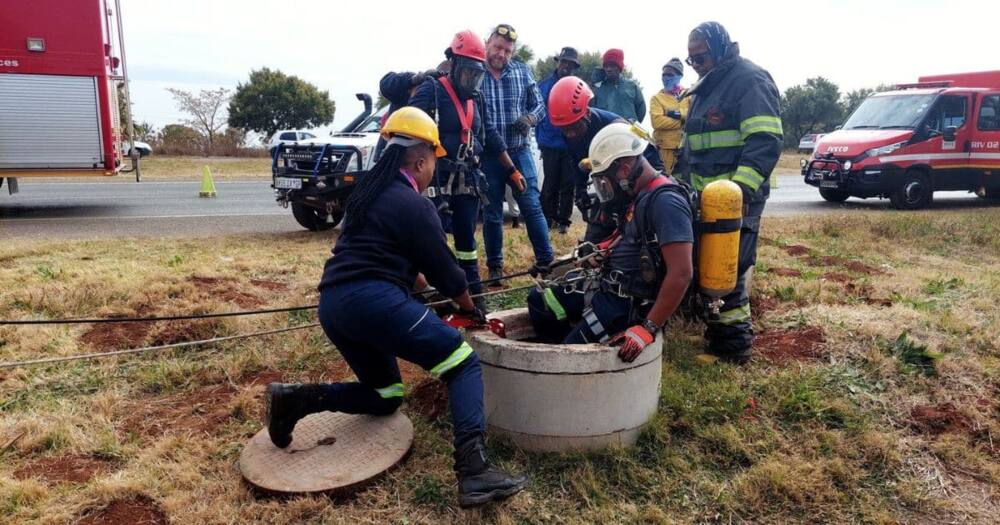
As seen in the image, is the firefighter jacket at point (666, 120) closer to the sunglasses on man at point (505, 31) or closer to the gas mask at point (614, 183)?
the sunglasses on man at point (505, 31)

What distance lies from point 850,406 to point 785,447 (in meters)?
0.60

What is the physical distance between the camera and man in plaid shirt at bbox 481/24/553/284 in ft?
17.5

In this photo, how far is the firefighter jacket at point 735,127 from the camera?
153 inches

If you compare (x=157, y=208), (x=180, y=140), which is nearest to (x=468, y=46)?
(x=157, y=208)

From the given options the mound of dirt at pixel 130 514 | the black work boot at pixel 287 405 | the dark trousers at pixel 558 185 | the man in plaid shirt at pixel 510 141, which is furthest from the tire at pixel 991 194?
the mound of dirt at pixel 130 514

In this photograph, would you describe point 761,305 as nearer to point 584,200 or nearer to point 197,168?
point 584,200

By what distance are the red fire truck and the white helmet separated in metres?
10.1

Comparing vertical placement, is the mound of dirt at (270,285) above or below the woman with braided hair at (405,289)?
below

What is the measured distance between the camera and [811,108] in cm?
4269

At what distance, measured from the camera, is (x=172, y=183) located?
1655 centimetres

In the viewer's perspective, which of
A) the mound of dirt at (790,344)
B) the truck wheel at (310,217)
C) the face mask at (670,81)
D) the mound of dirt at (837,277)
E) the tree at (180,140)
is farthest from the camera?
the tree at (180,140)

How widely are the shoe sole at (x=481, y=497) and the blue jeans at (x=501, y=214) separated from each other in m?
2.98

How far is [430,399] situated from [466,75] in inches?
86.7

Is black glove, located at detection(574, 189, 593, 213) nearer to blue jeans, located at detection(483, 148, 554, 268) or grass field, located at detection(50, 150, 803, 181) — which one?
blue jeans, located at detection(483, 148, 554, 268)
